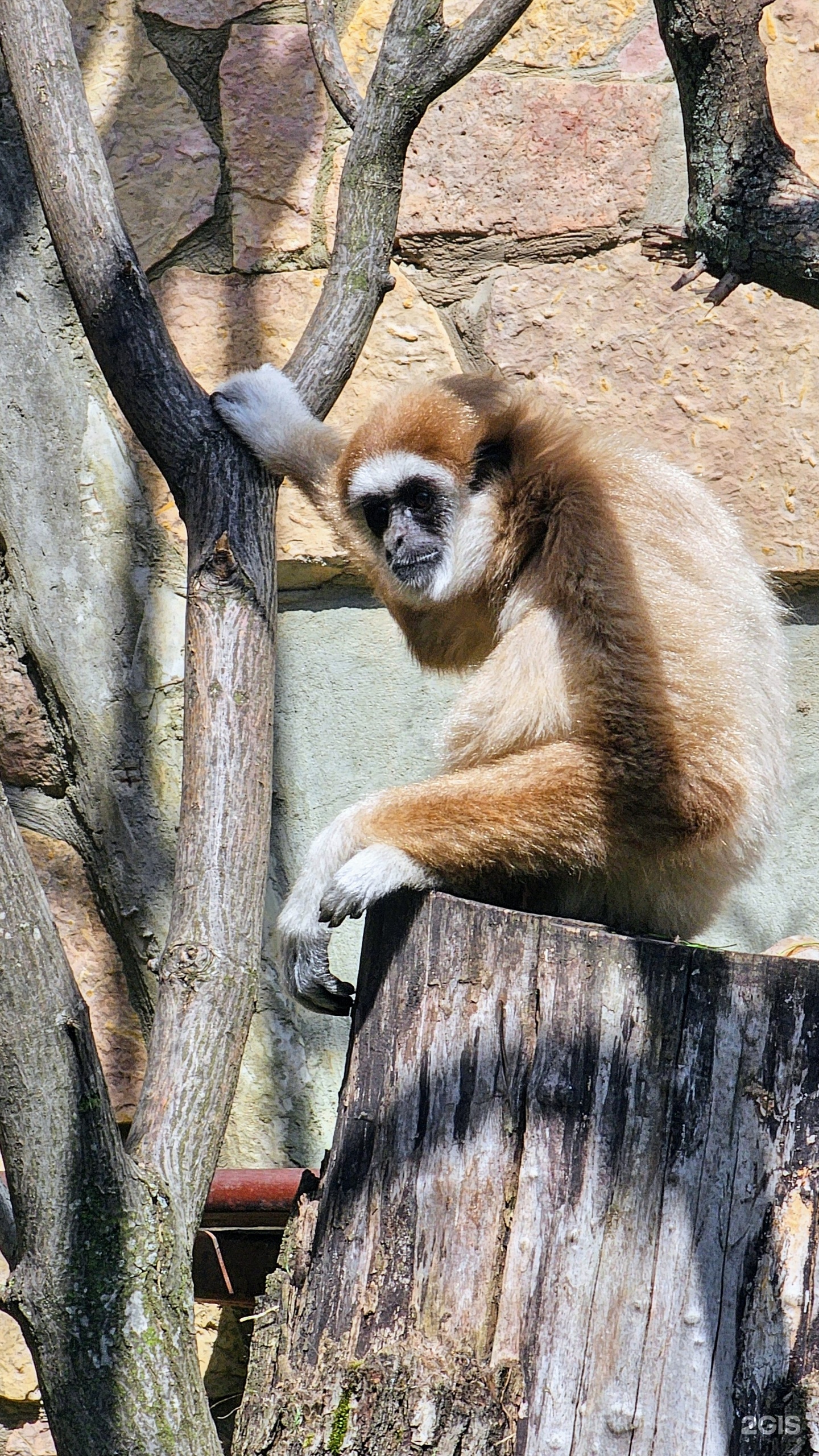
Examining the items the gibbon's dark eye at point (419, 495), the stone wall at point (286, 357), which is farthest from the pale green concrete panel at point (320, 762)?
the gibbon's dark eye at point (419, 495)

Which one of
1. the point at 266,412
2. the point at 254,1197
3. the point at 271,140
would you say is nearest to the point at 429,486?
the point at 266,412

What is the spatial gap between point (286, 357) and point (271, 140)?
2.42 ft

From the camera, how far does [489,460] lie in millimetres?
3656

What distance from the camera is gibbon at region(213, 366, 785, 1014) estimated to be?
3020mm

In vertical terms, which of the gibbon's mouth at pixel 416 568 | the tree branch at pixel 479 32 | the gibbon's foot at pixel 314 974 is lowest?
the gibbon's foot at pixel 314 974

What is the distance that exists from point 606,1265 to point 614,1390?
202 mm

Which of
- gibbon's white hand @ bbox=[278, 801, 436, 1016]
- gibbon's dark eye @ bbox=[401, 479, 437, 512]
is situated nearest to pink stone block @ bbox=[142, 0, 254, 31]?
gibbon's dark eye @ bbox=[401, 479, 437, 512]

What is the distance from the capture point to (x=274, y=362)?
4469mm

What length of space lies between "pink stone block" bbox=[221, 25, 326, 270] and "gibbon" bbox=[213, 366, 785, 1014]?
3.08 feet

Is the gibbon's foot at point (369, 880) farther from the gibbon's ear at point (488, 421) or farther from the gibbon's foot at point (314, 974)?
the gibbon's ear at point (488, 421)

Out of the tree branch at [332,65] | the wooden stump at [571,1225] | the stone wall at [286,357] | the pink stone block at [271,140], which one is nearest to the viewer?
the wooden stump at [571,1225]

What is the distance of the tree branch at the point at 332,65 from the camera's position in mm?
3562

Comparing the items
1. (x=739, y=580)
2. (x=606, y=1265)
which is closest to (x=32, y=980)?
(x=606, y=1265)

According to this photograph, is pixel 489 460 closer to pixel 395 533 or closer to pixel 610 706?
pixel 395 533
